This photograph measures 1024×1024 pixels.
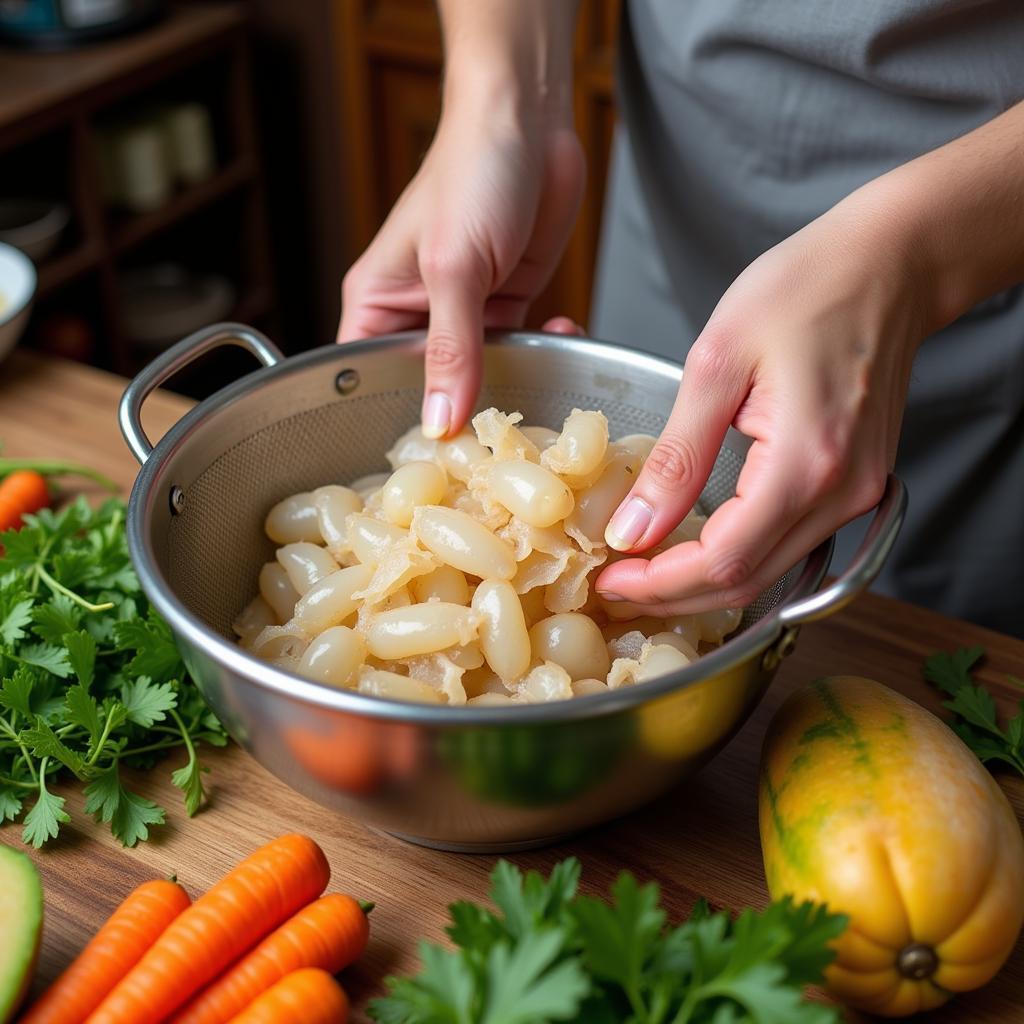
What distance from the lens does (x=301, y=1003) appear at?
29.6 inches

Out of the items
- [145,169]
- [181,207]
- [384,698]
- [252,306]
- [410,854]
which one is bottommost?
[252,306]

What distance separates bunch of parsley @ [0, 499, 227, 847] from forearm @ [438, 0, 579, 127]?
1.90ft

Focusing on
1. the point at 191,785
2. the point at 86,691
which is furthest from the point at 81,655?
the point at 191,785

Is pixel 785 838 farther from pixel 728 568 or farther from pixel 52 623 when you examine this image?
pixel 52 623

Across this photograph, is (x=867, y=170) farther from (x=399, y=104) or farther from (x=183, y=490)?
(x=399, y=104)

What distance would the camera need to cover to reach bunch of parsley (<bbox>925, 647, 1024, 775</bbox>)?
37.7 inches

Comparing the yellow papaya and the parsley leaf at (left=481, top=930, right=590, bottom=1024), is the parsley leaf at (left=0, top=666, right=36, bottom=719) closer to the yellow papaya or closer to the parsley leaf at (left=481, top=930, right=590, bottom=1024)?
the parsley leaf at (left=481, top=930, right=590, bottom=1024)

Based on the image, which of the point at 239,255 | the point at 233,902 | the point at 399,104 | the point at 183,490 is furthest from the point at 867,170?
the point at 239,255

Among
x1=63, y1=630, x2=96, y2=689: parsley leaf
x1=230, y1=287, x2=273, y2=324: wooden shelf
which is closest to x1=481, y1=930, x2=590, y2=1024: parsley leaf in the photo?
x1=63, y1=630, x2=96, y2=689: parsley leaf

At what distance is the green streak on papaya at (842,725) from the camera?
81 centimetres

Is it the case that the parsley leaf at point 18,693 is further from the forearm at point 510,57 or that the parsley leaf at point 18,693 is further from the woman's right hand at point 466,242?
the forearm at point 510,57

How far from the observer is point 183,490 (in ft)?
3.21

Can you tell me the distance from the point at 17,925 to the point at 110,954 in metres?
0.06

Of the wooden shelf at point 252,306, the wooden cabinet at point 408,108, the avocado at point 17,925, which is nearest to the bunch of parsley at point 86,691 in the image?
the avocado at point 17,925
